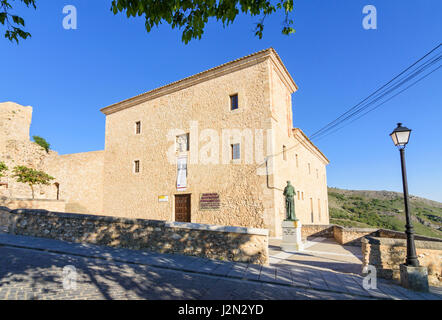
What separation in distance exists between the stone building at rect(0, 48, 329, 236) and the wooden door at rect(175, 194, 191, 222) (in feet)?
0.22

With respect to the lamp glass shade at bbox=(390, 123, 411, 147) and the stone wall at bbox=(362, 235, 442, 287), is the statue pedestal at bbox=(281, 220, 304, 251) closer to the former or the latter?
the stone wall at bbox=(362, 235, 442, 287)

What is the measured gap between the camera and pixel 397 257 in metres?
5.64

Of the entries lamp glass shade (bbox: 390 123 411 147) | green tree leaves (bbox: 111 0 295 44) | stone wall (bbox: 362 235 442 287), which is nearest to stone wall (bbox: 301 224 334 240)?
stone wall (bbox: 362 235 442 287)

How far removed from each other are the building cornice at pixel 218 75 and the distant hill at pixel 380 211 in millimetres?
33011

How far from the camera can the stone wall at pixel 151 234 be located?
20.7 feet

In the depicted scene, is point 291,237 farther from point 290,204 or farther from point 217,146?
point 217,146

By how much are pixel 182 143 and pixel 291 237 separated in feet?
33.3

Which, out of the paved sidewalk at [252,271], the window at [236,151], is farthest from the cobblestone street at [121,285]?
the window at [236,151]

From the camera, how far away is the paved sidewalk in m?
4.53
